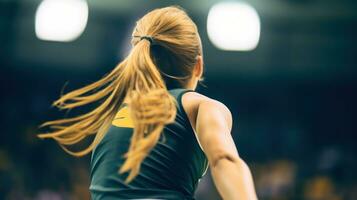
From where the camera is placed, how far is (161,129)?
5.40ft

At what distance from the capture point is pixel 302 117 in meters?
7.94

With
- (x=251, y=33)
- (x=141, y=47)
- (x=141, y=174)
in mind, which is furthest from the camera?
(x=251, y=33)

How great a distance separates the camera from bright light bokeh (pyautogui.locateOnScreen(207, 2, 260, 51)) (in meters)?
6.63

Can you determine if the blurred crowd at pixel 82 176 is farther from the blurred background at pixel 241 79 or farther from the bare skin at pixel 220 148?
the bare skin at pixel 220 148

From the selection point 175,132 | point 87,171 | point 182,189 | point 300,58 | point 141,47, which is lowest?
point 87,171

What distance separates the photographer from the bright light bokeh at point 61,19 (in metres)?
6.54

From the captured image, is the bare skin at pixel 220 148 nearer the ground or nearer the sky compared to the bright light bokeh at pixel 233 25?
nearer the sky

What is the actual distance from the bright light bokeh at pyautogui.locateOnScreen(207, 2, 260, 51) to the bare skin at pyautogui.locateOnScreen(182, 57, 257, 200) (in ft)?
16.3

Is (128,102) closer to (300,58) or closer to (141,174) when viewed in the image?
(141,174)

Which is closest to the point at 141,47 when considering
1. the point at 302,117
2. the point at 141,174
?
the point at 141,174

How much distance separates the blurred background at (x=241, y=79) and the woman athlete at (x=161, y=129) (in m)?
4.54

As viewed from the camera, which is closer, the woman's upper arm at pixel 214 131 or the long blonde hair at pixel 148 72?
the woman's upper arm at pixel 214 131

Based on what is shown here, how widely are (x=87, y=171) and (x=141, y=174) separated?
600 centimetres

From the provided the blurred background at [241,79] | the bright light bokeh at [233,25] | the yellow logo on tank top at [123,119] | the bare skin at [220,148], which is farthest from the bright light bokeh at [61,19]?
the bare skin at [220,148]
